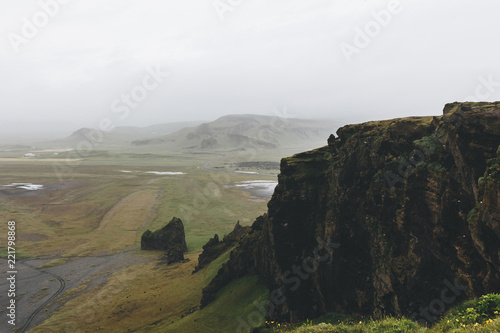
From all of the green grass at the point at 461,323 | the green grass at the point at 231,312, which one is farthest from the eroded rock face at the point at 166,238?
the green grass at the point at 461,323

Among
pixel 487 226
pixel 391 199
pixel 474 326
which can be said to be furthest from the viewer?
pixel 391 199

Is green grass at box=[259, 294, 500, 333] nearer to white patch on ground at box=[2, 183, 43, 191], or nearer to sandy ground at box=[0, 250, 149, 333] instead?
sandy ground at box=[0, 250, 149, 333]

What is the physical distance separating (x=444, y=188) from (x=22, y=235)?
83557 mm

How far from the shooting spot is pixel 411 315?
1681 centimetres

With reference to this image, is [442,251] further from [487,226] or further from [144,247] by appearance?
[144,247]

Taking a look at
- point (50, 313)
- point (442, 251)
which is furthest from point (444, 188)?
point (50, 313)

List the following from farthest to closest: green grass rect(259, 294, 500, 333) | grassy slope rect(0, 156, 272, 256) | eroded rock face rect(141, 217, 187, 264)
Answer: grassy slope rect(0, 156, 272, 256)
eroded rock face rect(141, 217, 187, 264)
green grass rect(259, 294, 500, 333)

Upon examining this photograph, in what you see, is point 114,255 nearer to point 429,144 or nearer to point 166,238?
point 166,238

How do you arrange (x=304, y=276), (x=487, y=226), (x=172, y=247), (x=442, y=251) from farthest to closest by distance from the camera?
(x=172, y=247) < (x=304, y=276) < (x=442, y=251) < (x=487, y=226)

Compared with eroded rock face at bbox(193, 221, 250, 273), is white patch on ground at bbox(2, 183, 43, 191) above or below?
above

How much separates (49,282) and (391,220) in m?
52.0

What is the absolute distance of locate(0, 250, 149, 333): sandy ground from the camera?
37.5 m

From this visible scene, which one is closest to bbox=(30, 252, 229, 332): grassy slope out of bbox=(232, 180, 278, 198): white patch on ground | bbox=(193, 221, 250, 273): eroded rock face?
bbox=(193, 221, 250, 273): eroded rock face

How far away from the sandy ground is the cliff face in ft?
101
